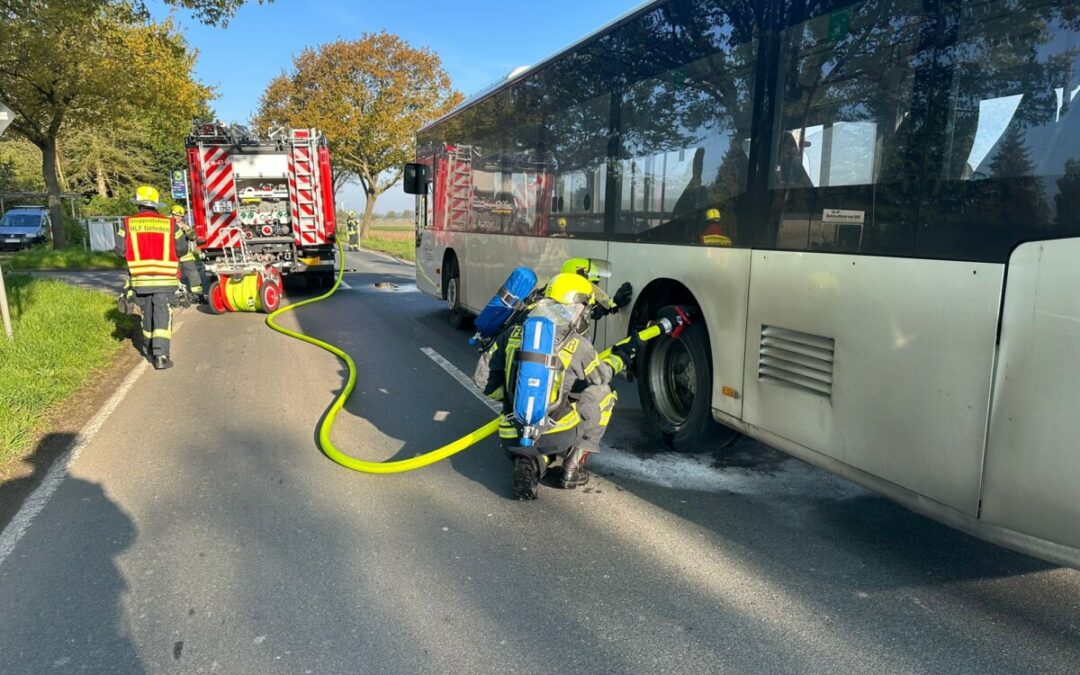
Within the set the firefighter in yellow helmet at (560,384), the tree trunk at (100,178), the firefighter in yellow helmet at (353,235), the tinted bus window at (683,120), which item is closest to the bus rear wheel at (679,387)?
the firefighter in yellow helmet at (560,384)

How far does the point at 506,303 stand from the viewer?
13.4 feet

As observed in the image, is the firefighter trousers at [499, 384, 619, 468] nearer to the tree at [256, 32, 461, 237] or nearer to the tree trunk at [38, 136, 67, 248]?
the tree trunk at [38, 136, 67, 248]

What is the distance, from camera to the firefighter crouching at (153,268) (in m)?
7.70

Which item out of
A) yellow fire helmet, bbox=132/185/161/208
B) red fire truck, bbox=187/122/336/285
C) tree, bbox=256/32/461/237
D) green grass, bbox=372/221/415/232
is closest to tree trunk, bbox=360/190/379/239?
tree, bbox=256/32/461/237

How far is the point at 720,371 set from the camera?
4.16m

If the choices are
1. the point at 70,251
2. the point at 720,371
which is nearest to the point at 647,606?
the point at 720,371

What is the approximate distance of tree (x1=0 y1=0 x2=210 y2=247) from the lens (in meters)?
15.4

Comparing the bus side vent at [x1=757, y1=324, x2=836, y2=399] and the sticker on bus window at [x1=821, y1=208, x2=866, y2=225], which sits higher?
the sticker on bus window at [x1=821, y1=208, x2=866, y2=225]

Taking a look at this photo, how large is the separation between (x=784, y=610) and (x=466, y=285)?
7181mm

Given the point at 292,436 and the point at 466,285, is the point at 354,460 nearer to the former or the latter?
the point at 292,436

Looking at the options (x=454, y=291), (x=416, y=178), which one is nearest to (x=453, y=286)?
(x=454, y=291)

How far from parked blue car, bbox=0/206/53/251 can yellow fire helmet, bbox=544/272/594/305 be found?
28332mm

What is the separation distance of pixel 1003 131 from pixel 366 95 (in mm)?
35051

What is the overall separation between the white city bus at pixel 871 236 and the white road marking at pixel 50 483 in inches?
156
